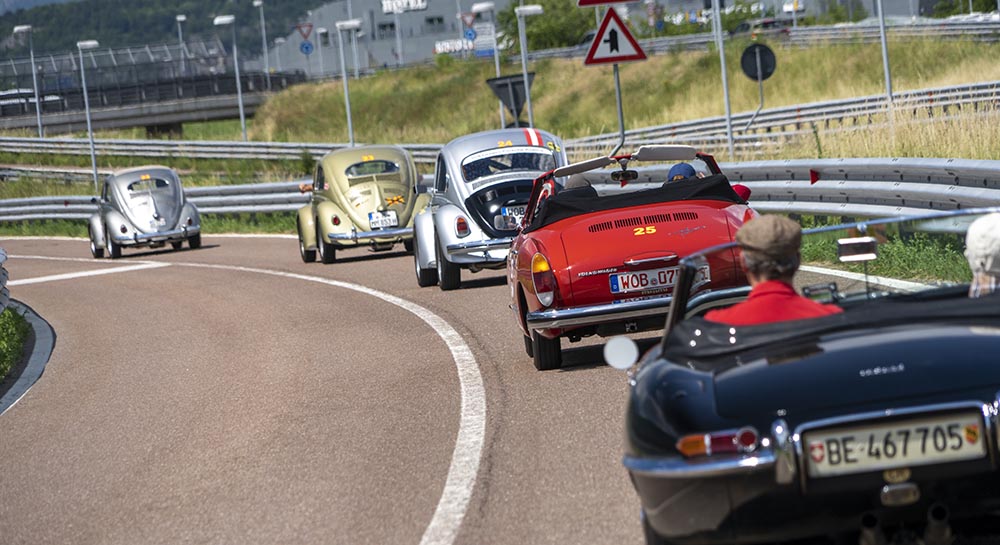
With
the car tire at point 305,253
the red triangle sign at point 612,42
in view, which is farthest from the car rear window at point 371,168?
the red triangle sign at point 612,42

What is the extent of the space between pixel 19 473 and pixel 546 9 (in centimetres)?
9195

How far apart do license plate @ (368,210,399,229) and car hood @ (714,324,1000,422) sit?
1630 centimetres

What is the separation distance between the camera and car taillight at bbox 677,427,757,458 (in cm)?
411

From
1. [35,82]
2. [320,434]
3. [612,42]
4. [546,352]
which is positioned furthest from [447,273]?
[35,82]

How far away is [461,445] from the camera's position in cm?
753

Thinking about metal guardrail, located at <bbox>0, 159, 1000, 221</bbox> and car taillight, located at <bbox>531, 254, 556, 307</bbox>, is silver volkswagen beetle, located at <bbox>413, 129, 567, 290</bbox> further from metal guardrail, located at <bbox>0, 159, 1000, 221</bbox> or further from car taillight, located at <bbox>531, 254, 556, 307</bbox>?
car taillight, located at <bbox>531, 254, 556, 307</bbox>

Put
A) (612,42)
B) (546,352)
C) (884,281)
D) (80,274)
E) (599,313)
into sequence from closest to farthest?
(884,281) → (599,313) → (546,352) → (612,42) → (80,274)

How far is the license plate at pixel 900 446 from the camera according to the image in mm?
4020

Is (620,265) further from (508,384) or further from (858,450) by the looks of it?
(858,450)

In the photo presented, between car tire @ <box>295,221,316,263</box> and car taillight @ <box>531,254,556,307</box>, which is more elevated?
car taillight @ <box>531,254,556,307</box>

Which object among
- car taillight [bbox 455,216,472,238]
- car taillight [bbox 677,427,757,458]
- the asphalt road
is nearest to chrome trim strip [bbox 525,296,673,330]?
the asphalt road

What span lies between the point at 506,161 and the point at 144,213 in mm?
12455

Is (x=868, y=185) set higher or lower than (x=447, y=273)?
higher

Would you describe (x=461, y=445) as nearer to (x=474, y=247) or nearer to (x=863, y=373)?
(x=863, y=373)
